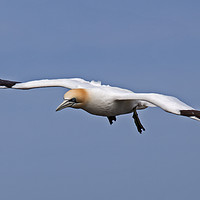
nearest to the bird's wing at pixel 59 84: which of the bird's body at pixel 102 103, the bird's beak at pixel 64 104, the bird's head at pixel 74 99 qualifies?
the bird's body at pixel 102 103

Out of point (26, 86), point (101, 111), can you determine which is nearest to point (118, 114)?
point (101, 111)

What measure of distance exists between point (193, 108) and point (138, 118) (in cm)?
355

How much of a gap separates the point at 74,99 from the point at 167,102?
2969 mm

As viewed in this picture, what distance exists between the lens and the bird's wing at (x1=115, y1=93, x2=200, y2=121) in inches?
762

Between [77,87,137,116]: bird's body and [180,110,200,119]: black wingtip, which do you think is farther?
[77,87,137,116]: bird's body

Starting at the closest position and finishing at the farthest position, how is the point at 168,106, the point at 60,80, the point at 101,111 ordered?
1. the point at 168,106
2. the point at 101,111
3. the point at 60,80

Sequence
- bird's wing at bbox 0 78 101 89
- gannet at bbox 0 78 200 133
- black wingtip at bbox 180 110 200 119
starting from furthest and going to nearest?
bird's wing at bbox 0 78 101 89 < gannet at bbox 0 78 200 133 < black wingtip at bbox 180 110 200 119

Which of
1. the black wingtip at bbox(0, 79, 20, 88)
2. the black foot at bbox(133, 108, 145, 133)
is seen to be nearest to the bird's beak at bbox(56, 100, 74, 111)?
the black foot at bbox(133, 108, 145, 133)

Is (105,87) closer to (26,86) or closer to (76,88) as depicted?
(76,88)

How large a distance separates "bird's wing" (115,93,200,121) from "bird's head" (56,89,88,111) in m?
1.11

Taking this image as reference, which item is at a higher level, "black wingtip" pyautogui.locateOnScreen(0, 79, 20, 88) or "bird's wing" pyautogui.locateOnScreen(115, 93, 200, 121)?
"black wingtip" pyautogui.locateOnScreen(0, 79, 20, 88)

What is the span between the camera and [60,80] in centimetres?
2336

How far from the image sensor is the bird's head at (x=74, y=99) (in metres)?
20.4

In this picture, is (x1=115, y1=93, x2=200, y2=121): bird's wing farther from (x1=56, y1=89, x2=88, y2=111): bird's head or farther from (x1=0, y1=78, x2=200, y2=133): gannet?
(x1=56, y1=89, x2=88, y2=111): bird's head
